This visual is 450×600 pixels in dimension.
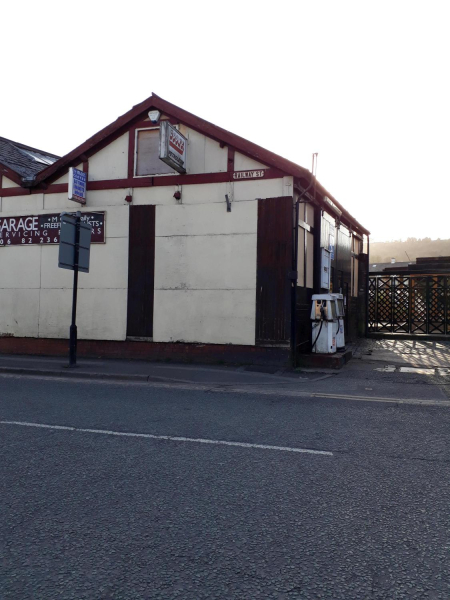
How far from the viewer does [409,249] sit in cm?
13125

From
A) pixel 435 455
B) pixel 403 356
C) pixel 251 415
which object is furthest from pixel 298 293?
pixel 435 455

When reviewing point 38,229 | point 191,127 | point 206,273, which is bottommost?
point 206,273

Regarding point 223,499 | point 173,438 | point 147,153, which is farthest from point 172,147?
point 223,499

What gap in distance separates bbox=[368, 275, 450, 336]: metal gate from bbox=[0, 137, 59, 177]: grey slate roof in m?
14.3

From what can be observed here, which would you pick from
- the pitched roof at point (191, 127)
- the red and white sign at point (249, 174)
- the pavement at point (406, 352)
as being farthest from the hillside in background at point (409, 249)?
the red and white sign at point (249, 174)

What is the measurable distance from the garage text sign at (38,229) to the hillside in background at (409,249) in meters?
105

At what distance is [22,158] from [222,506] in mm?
16255

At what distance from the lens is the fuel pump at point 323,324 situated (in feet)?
44.1

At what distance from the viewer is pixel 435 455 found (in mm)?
5418

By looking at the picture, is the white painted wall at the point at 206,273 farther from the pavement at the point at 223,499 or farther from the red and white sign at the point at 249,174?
the pavement at the point at 223,499

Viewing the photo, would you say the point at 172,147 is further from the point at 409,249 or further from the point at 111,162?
the point at 409,249

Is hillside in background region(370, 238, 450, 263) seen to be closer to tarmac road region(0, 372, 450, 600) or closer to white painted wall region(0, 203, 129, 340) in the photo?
white painted wall region(0, 203, 129, 340)

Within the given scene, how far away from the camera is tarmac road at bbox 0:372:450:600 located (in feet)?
9.60

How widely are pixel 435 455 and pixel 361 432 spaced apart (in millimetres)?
1127
